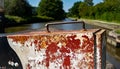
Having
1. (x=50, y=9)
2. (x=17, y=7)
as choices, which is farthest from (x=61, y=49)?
(x=50, y=9)

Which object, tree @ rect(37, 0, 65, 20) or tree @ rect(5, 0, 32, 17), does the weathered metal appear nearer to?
tree @ rect(5, 0, 32, 17)

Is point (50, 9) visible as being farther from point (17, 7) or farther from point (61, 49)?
point (61, 49)

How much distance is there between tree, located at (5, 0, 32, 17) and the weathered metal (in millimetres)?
63937

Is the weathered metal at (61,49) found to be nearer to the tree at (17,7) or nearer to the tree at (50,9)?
the tree at (17,7)

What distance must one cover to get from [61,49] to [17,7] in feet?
229

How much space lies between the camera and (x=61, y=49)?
276 cm

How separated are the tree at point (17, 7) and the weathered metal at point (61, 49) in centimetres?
6394

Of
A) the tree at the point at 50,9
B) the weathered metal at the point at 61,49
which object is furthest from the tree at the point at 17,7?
the weathered metal at the point at 61,49

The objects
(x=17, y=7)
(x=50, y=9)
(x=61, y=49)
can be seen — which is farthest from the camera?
(x=50, y=9)

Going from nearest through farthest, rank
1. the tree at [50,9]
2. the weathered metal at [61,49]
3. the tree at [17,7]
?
the weathered metal at [61,49] → the tree at [17,7] → the tree at [50,9]

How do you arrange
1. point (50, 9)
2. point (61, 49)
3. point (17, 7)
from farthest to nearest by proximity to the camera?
point (50, 9), point (17, 7), point (61, 49)

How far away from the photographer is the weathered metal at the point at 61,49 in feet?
8.82

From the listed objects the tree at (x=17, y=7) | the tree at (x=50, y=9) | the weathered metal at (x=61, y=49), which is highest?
the weathered metal at (x=61, y=49)


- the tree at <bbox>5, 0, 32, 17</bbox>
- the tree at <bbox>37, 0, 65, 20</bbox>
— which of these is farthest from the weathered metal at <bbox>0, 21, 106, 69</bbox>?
the tree at <bbox>37, 0, 65, 20</bbox>
